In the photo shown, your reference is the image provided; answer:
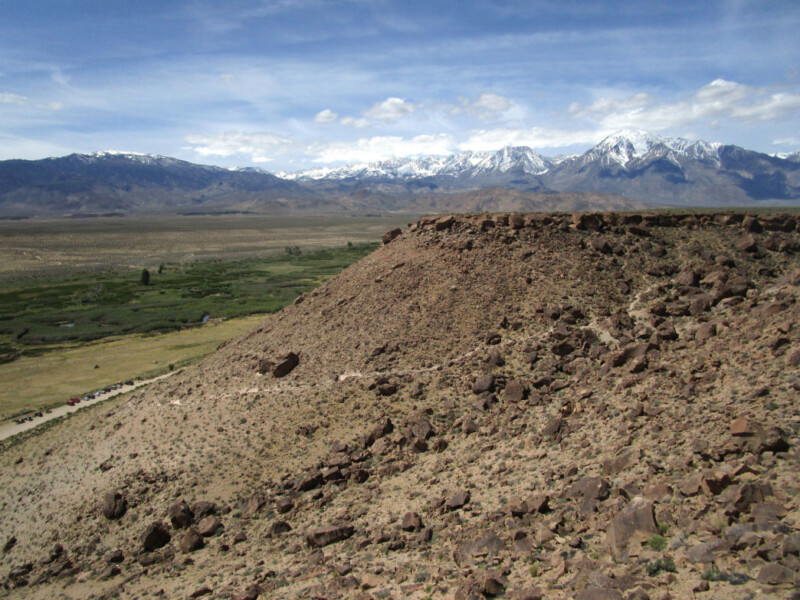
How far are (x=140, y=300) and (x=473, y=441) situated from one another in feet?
238

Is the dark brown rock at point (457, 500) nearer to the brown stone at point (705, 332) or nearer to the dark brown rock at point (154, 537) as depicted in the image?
the dark brown rock at point (154, 537)

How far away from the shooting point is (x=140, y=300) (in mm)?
77500

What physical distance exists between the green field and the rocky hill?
112 feet

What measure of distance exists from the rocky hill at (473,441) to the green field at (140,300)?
34132mm

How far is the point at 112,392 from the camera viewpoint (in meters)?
39.7

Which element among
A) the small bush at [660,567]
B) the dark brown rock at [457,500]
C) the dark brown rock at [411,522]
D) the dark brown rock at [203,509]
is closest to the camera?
the small bush at [660,567]

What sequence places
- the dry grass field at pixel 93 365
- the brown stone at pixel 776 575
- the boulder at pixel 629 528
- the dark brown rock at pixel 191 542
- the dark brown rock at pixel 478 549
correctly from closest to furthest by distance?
the brown stone at pixel 776 575 < the boulder at pixel 629 528 < the dark brown rock at pixel 478 549 < the dark brown rock at pixel 191 542 < the dry grass field at pixel 93 365

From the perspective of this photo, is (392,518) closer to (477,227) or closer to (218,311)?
(477,227)

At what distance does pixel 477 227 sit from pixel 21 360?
1859 inches

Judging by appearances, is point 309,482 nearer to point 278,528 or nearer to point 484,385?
point 278,528

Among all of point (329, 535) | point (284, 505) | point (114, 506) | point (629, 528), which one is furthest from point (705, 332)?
point (114, 506)

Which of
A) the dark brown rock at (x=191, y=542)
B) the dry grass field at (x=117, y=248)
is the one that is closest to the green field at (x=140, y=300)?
the dry grass field at (x=117, y=248)

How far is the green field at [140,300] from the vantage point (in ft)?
200

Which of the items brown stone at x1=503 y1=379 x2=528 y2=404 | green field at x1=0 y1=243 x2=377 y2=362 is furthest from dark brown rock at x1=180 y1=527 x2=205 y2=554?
green field at x1=0 y1=243 x2=377 y2=362
